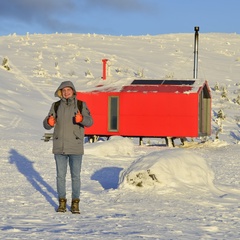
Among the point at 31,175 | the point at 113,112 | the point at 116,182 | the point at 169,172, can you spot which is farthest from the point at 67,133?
the point at 113,112

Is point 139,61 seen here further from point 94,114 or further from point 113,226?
point 113,226

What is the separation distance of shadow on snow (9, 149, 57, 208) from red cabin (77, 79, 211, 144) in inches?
235

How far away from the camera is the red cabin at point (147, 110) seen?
22.1 meters

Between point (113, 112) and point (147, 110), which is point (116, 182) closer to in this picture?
point (147, 110)

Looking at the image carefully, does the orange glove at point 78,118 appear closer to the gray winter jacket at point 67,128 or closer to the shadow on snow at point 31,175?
the gray winter jacket at point 67,128

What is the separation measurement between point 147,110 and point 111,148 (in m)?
5.03

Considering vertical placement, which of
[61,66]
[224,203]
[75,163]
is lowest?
[224,203]

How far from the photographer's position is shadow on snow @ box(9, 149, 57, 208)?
10.4 meters

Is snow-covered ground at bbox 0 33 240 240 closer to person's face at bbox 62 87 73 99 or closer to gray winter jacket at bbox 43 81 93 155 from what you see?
gray winter jacket at bbox 43 81 93 155

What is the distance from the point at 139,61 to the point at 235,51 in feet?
43.6

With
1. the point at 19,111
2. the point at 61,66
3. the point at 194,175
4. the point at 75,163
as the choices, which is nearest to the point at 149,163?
the point at 194,175

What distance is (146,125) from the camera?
22312 millimetres

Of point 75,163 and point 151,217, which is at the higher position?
point 75,163

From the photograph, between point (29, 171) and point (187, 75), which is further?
point (187, 75)
